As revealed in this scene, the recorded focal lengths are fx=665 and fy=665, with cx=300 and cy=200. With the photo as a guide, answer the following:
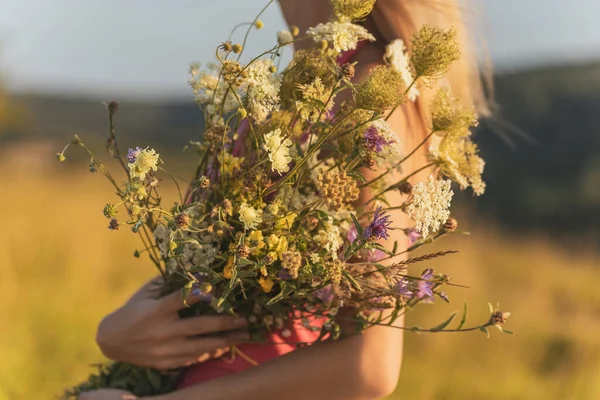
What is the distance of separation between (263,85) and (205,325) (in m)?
0.62

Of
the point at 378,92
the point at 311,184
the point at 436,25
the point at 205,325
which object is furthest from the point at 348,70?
the point at 205,325

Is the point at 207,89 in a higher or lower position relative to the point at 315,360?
higher

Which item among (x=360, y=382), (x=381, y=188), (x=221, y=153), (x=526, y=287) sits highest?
(x=221, y=153)

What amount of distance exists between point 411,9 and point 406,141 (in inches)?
12.6

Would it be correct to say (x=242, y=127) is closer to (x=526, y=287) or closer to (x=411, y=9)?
(x=411, y=9)

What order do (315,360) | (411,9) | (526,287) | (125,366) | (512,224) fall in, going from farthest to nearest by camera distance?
(512,224), (526,287), (125,366), (411,9), (315,360)

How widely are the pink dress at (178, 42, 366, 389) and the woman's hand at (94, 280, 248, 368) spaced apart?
39 millimetres

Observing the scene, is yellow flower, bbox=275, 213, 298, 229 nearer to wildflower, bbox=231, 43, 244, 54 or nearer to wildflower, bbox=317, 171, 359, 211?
wildflower, bbox=317, 171, 359, 211

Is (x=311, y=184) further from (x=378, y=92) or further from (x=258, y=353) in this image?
(x=258, y=353)

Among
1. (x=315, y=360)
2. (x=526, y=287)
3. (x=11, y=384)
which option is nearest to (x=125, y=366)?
(x=315, y=360)

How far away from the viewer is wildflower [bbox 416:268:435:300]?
1.24 m

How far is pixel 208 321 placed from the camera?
4.99 feet

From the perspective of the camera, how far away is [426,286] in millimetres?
1265

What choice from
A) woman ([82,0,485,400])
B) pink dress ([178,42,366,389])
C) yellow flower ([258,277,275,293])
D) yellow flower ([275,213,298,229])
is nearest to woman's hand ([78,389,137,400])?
woman ([82,0,485,400])
